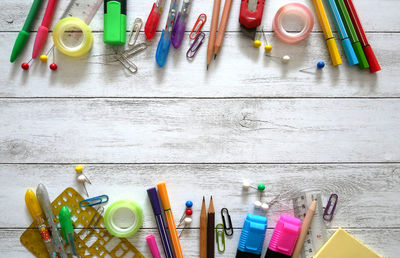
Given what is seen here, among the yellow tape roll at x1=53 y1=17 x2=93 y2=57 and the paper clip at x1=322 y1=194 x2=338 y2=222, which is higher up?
the yellow tape roll at x1=53 y1=17 x2=93 y2=57

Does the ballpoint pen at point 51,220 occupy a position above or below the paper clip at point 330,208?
below

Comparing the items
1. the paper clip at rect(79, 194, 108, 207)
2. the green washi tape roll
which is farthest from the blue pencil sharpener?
the paper clip at rect(79, 194, 108, 207)

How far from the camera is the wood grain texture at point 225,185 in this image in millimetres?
973

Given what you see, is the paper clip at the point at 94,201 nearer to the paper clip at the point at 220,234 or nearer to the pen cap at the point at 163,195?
the pen cap at the point at 163,195

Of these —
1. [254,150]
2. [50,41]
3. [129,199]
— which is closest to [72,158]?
[129,199]

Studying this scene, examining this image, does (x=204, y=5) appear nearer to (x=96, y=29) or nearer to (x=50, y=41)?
(x=96, y=29)

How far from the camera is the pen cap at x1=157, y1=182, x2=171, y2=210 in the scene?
37.4 inches

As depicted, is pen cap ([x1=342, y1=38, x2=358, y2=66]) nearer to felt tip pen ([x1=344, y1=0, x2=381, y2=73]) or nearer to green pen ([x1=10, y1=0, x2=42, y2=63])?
felt tip pen ([x1=344, y1=0, x2=381, y2=73])

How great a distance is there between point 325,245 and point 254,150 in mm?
289

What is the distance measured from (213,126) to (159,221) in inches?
10.9

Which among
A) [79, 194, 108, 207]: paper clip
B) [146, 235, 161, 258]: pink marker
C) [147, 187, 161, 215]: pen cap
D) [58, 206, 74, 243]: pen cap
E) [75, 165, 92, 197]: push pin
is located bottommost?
[146, 235, 161, 258]: pink marker

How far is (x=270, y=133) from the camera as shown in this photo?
98cm

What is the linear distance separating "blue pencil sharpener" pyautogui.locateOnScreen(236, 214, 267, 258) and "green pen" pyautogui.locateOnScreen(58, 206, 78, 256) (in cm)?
42

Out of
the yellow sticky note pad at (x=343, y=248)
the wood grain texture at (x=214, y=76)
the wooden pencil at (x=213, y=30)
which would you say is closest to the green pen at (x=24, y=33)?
the wood grain texture at (x=214, y=76)
